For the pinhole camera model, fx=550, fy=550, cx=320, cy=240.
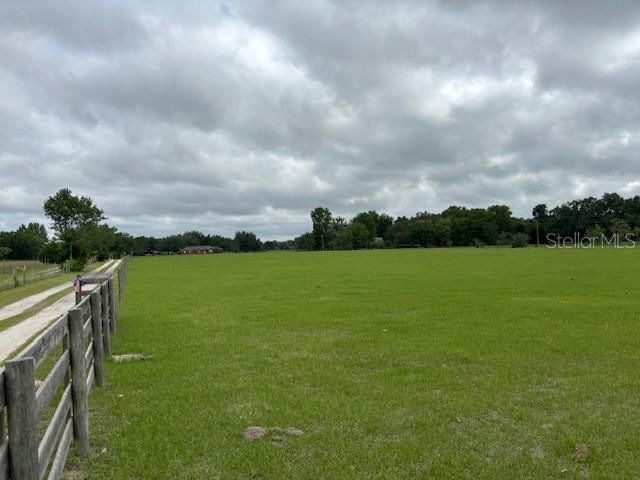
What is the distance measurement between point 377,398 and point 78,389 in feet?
12.3

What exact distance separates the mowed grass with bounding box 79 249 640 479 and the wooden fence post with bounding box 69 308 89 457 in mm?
297

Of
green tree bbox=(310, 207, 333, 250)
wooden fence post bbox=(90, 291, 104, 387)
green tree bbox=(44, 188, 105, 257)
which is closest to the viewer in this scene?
wooden fence post bbox=(90, 291, 104, 387)

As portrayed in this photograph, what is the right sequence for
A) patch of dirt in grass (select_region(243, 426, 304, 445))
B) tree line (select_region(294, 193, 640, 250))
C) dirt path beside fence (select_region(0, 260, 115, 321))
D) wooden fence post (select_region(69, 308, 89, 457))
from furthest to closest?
tree line (select_region(294, 193, 640, 250)) < dirt path beside fence (select_region(0, 260, 115, 321)) < patch of dirt in grass (select_region(243, 426, 304, 445)) < wooden fence post (select_region(69, 308, 89, 457))

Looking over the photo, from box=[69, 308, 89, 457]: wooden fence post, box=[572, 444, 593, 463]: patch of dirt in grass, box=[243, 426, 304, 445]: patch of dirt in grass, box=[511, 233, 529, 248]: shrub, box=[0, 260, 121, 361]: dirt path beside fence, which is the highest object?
box=[511, 233, 529, 248]: shrub

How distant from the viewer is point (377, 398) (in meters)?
7.40

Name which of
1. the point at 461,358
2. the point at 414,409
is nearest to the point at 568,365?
the point at 461,358

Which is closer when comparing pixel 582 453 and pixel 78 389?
pixel 582 453

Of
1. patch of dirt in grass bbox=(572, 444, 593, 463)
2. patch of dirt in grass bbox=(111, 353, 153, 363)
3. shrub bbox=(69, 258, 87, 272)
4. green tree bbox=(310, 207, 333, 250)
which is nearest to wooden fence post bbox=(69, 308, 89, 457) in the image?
patch of dirt in grass bbox=(111, 353, 153, 363)

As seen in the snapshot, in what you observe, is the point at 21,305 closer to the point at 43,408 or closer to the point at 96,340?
the point at 96,340

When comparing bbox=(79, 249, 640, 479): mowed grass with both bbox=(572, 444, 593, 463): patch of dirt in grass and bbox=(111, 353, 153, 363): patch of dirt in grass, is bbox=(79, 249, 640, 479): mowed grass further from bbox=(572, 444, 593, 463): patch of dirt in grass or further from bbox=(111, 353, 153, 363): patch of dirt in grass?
bbox=(111, 353, 153, 363): patch of dirt in grass

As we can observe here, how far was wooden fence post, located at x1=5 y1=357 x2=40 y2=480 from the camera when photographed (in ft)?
11.0

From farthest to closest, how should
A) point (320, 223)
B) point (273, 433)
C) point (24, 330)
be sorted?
point (320, 223) < point (24, 330) < point (273, 433)

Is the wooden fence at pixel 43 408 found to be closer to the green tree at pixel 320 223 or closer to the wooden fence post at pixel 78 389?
the wooden fence post at pixel 78 389

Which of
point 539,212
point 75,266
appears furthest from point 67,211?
point 539,212
